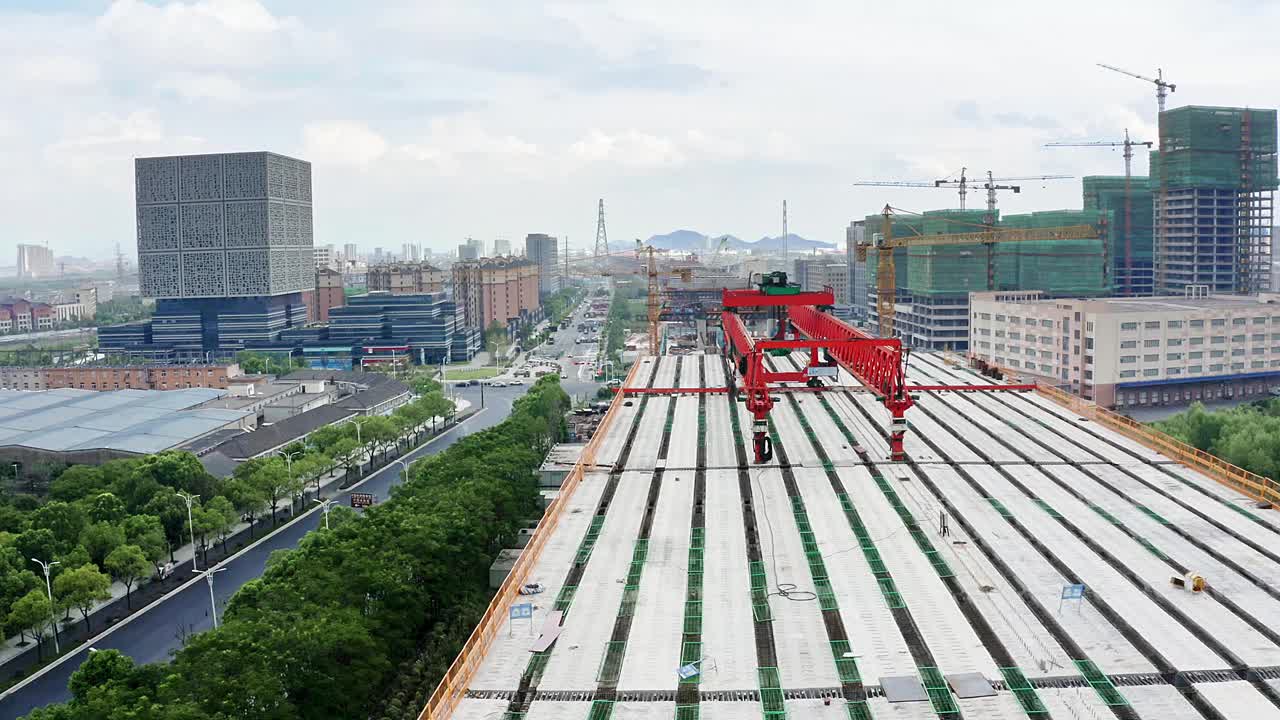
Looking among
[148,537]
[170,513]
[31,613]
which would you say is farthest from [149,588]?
[31,613]

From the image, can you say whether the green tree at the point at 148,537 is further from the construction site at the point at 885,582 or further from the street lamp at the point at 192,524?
the construction site at the point at 885,582

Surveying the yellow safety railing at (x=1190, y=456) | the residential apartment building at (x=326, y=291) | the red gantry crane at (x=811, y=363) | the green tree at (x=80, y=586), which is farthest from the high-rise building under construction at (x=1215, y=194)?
the residential apartment building at (x=326, y=291)

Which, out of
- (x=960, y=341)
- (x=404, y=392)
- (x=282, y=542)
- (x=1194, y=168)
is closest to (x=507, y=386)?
(x=404, y=392)

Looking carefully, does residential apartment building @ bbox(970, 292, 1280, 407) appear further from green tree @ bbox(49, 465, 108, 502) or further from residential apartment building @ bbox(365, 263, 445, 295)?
residential apartment building @ bbox(365, 263, 445, 295)

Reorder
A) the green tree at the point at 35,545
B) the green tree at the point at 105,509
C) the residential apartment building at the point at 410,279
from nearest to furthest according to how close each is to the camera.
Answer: the green tree at the point at 35,545 → the green tree at the point at 105,509 → the residential apartment building at the point at 410,279

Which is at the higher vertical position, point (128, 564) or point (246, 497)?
point (246, 497)

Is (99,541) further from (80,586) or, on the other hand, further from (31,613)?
(31,613)

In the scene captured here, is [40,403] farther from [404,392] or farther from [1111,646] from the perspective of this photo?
[1111,646]
